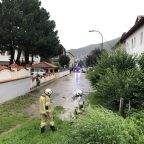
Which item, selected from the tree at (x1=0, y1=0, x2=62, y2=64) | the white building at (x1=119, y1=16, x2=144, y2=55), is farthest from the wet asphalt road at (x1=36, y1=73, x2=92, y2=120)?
the tree at (x1=0, y1=0, x2=62, y2=64)

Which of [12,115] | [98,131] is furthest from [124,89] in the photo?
[98,131]

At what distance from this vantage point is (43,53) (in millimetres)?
45406

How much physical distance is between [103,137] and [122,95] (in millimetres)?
7944

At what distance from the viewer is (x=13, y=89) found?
2350cm

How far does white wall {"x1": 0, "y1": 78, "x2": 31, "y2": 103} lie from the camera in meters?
20.9

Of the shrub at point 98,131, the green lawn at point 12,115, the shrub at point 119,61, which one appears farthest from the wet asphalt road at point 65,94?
the shrub at point 98,131

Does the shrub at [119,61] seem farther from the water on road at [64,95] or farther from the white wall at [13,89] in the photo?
the white wall at [13,89]

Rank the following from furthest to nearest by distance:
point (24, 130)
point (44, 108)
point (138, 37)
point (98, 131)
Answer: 1. point (138, 37)
2. point (24, 130)
3. point (44, 108)
4. point (98, 131)

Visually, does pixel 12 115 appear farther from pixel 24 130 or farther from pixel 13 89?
pixel 13 89

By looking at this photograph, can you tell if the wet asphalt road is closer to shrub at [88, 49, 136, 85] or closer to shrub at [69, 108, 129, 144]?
shrub at [88, 49, 136, 85]

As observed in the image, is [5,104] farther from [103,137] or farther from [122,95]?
[103,137]

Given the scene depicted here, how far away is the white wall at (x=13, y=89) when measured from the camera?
2093 cm

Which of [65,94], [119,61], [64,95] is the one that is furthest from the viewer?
[65,94]

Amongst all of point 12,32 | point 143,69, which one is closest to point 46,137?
point 143,69
